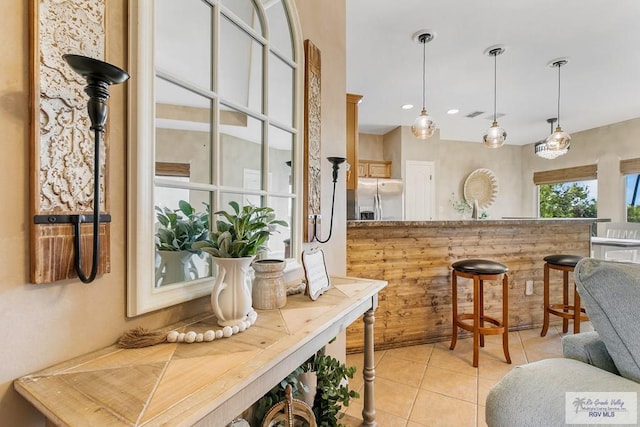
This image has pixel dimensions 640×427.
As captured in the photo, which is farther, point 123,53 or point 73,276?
point 123,53

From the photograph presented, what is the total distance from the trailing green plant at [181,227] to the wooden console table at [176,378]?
9.6 inches

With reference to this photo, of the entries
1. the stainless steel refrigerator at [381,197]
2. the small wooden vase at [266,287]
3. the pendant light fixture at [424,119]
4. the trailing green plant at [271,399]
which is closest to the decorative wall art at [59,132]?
the small wooden vase at [266,287]

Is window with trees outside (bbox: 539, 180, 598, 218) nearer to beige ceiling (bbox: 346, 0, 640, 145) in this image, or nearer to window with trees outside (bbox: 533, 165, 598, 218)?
window with trees outside (bbox: 533, 165, 598, 218)

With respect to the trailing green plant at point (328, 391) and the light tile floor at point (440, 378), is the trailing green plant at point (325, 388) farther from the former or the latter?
the light tile floor at point (440, 378)

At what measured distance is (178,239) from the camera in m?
1.02

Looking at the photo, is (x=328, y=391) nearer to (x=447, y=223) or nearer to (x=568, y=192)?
(x=447, y=223)

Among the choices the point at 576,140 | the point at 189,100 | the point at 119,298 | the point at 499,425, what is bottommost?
the point at 499,425

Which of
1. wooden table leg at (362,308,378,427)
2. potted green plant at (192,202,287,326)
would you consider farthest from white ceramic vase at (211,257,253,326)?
wooden table leg at (362,308,378,427)

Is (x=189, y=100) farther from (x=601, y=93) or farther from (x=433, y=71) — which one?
(x=601, y=93)

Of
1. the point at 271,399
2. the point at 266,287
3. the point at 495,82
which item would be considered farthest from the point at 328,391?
the point at 495,82

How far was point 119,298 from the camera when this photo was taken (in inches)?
33.1

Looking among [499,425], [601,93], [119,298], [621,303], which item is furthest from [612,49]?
[119,298]

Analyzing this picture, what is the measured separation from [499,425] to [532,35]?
3.32 meters

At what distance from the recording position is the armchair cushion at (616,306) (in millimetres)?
818
